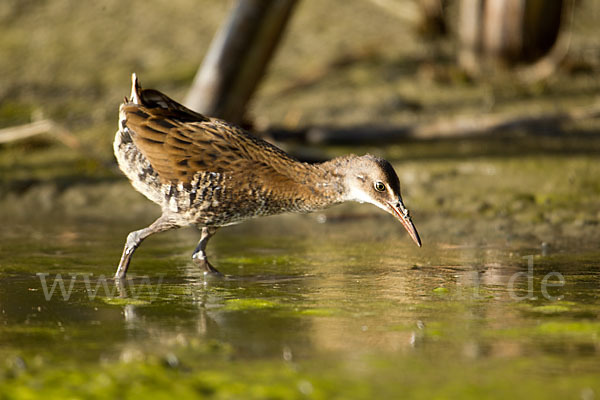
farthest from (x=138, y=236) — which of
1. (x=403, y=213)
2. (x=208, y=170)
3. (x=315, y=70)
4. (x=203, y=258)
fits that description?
(x=315, y=70)

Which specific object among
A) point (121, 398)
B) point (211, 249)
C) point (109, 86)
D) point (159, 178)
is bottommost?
point (121, 398)

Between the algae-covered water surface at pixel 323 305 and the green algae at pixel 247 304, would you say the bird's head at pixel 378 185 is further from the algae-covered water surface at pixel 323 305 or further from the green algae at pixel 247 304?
the green algae at pixel 247 304

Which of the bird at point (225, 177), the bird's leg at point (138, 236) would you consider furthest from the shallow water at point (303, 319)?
the bird at point (225, 177)

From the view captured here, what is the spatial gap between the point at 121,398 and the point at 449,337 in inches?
73.5

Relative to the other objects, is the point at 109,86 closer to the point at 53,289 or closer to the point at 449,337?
the point at 53,289

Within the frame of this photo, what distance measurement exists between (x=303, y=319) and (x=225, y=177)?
1.65 m

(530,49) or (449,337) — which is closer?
(449,337)

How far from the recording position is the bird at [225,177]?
23.0 ft

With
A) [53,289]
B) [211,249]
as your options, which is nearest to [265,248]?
[211,249]

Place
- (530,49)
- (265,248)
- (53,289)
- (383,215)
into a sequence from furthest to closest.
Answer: (530,49)
(383,215)
(265,248)
(53,289)

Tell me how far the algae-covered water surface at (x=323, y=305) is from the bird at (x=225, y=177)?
1.58 ft

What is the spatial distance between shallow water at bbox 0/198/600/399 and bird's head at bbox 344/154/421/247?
0.48 m

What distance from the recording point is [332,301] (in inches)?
247

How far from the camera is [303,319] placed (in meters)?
5.77
